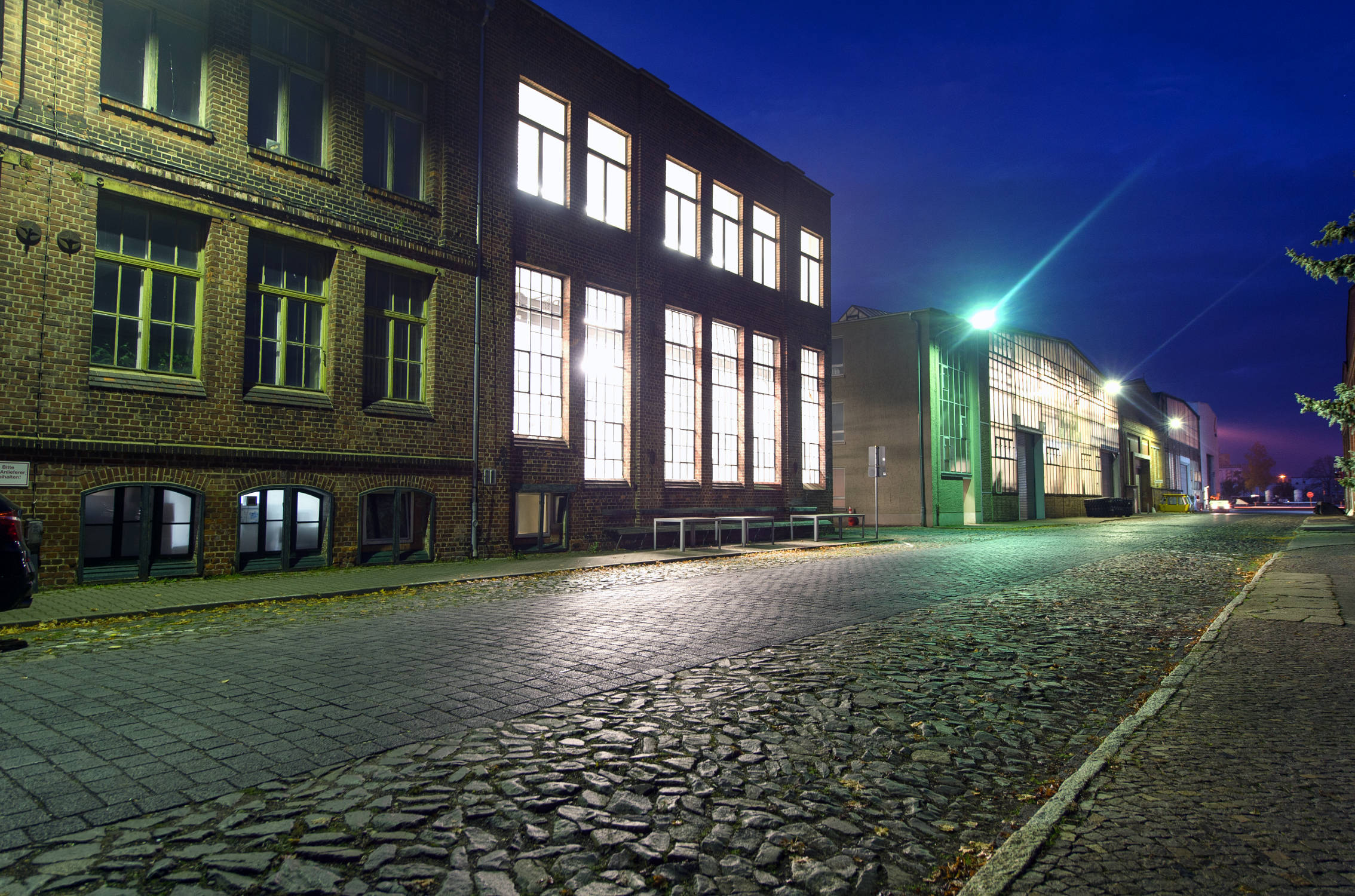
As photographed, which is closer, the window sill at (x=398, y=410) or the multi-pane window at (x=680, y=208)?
the window sill at (x=398, y=410)

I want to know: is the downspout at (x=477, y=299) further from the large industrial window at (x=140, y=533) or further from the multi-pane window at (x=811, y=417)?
the multi-pane window at (x=811, y=417)

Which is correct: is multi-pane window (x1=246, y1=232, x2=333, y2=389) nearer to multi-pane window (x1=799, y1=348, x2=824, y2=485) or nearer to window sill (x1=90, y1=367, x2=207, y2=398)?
window sill (x1=90, y1=367, x2=207, y2=398)

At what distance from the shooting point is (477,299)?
17922mm

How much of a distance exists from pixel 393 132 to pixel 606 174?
21.1 feet

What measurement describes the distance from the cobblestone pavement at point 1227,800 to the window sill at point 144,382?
44.1 feet

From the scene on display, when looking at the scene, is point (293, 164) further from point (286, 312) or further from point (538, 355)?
point (538, 355)

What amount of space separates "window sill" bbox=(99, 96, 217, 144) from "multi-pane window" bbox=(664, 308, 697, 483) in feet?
40.1

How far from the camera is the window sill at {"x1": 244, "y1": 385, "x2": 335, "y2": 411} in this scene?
46.3 ft

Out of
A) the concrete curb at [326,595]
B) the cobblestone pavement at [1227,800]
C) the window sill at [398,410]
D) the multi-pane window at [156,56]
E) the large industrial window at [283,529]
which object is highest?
the multi-pane window at [156,56]

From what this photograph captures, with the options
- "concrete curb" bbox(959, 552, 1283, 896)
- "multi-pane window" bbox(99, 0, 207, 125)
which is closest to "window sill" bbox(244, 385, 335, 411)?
"multi-pane window" bbox(99, 0, 207, 125)

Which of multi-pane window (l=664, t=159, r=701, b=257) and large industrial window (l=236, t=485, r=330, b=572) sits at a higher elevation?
multi-pane window (l=664, t=159, r=701, b=257)

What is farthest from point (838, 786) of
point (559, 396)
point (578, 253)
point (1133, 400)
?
point (1133, 400)

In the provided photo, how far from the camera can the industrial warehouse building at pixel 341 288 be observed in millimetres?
12109

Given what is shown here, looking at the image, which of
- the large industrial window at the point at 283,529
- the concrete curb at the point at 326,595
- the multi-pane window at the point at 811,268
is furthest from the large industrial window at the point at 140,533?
the multi-pane window at the point at 811,268
